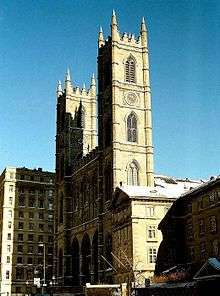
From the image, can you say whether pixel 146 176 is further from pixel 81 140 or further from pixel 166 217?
pixel 81 140

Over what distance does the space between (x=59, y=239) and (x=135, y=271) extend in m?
42.4

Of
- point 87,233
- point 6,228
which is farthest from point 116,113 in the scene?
point 6,228

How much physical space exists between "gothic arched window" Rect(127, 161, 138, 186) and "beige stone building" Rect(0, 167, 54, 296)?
4518 cm

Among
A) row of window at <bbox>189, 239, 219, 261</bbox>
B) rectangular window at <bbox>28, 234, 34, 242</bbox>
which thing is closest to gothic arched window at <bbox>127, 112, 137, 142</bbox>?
row of window at <bbox>189, 239, 219, 261</bbox>

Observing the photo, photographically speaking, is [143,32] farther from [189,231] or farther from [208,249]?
[208,249]

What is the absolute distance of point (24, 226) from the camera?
132125 millimetres

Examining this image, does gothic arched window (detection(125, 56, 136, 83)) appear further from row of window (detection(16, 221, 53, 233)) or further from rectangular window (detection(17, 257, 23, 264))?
rectangular window (detection(17, 257, 23, 264))

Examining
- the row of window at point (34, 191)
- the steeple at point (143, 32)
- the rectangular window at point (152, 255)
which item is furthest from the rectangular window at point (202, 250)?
the row of window at point (34, 191)

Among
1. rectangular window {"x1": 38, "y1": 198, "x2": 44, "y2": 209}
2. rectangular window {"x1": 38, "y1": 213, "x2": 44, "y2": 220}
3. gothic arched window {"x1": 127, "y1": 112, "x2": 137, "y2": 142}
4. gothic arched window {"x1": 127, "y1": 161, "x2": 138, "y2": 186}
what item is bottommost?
rectangular window {"x1": 38, "y1": 213, "x2": 44, "y2": 220}

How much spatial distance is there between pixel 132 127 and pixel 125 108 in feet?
12.0

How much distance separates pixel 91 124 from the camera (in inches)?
4705

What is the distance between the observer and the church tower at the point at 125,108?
88.2m

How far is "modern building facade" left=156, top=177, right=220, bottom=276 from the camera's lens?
201 feet

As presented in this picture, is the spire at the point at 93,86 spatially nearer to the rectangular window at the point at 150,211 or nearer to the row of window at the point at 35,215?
the row of window at the point at 35,215
